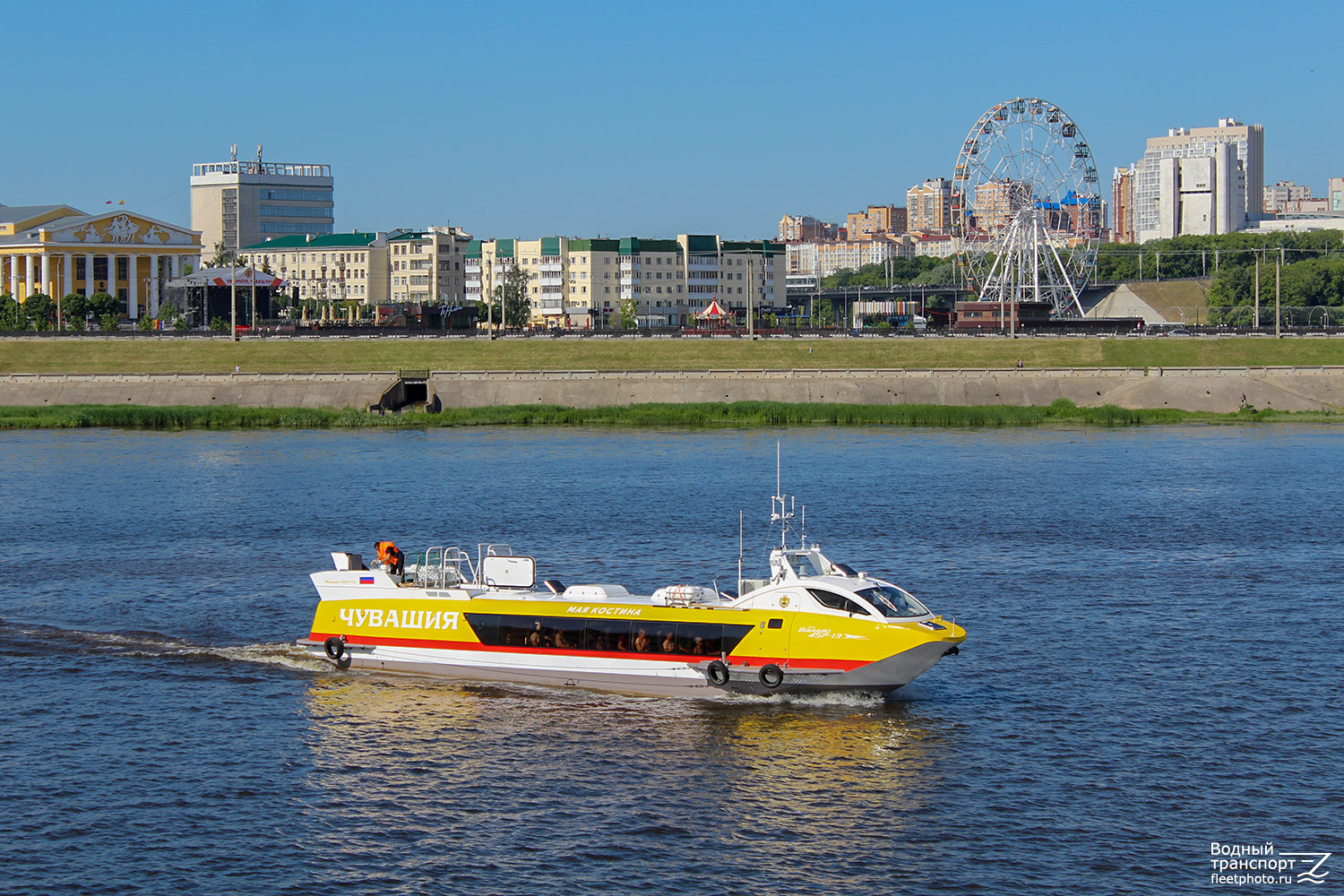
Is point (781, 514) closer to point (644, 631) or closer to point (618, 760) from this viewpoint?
point (644, 631)

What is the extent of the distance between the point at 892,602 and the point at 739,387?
72080mm

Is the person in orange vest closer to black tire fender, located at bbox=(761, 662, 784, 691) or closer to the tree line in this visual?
black tire fender, located at bbox=(761, 662, 784, 691)

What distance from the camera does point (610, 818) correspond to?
24.5 m

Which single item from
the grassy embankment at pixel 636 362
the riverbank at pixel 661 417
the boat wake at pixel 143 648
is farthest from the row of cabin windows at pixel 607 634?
the grassy embankment at pixel 636 362

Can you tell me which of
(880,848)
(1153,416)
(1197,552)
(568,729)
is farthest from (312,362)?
(880,848)

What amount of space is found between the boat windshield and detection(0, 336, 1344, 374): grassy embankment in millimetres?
77826

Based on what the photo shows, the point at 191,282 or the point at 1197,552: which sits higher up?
the point at 191,282

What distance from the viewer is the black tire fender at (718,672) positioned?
1217 inches

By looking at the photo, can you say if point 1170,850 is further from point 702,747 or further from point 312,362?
point 312,362

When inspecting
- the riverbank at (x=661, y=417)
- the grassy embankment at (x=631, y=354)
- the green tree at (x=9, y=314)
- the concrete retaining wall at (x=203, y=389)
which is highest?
the green tree at (x=9, y=314)

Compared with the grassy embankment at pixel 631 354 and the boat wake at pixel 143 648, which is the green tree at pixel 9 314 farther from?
the boat wake at pixel 143 648

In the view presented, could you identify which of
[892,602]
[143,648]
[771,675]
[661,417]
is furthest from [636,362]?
[771,675]

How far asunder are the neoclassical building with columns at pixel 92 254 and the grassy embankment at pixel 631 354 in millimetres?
66788

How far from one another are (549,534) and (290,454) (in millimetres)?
32972
